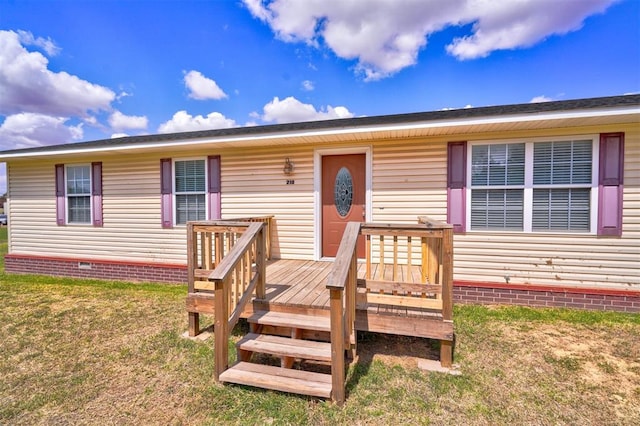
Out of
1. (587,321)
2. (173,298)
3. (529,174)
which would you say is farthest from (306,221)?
(587,321)

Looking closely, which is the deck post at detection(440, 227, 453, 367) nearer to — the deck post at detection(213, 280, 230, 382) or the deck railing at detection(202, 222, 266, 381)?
the deck railing at detection(202, 222, 266, 381)

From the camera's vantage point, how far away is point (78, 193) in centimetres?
623

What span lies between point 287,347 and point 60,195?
279 inches

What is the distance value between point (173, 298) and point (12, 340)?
1815 millimetres

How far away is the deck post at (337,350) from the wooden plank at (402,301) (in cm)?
85

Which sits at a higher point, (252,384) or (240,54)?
(240,54)

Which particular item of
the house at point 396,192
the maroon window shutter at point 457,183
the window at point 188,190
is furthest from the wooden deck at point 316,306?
the window at point 188,190

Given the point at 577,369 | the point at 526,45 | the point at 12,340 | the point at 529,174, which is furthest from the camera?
the point at 526,45

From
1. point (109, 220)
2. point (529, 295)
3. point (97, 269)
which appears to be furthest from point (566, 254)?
point (97, 269)

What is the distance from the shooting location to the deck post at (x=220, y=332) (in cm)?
237

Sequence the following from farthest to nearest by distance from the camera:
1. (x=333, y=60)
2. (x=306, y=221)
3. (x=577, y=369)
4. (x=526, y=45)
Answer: (x=333, y=60) < (x=526, y=45) < (x=306, y=221) < (x=577, y=369)

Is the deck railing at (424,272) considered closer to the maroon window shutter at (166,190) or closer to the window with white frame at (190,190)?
the window with white frame at (190,190)

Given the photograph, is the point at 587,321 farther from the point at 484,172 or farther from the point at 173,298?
the point at 173,298

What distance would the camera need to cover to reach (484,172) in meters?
4.22
